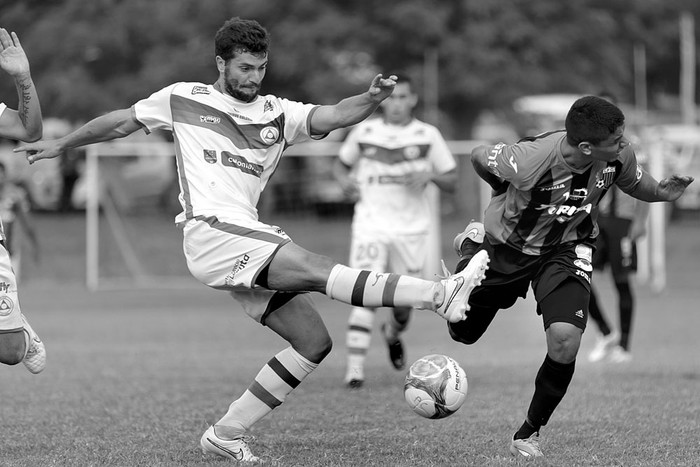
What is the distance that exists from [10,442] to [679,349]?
8.90 meters

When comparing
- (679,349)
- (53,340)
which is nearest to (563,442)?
(679,349)

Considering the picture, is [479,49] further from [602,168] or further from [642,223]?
[602,168]

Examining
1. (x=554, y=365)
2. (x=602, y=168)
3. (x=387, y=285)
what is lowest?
(x=554, y=365)

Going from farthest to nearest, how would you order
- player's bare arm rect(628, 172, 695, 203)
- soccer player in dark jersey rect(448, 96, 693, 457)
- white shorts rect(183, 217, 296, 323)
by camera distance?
player's bare arm rect(628, 172, 695, 203) → soccer player in dark jersey rect(448, 96, 693, 457) → white shorts rect(183, 217, 296, 323)

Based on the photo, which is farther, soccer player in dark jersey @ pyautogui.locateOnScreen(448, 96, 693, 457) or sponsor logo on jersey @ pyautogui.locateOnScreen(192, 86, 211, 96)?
sponsor logo on jersey @ pyautogui.locateOnScreen(192, 86, 211, 96)

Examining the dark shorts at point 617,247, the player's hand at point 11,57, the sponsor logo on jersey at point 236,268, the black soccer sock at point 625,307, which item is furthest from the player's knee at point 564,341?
the black soccer sock at point 625,307

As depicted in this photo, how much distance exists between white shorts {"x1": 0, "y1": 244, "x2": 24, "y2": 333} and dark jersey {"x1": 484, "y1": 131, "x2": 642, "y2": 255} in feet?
9.04

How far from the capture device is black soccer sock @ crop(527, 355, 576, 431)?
6.55 meters

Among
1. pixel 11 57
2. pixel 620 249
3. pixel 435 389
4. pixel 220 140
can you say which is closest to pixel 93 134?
pixel 11 57

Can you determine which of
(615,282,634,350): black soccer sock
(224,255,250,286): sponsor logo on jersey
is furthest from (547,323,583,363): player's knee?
(615,282,634,350): black soccer sock

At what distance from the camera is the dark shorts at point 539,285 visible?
6.62 m

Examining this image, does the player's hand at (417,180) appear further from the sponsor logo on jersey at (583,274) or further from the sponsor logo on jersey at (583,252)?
the sponsor logo on jersey at (583,274)

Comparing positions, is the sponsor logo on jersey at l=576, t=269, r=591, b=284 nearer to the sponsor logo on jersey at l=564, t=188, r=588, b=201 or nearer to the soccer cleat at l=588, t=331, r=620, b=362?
the sponsor logo on jersey at l=564, t=188, r=588, b=201

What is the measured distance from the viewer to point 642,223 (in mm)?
11859
